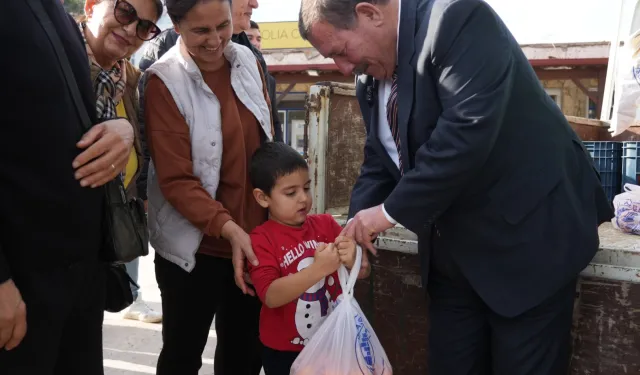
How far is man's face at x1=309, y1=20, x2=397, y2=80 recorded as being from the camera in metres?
1.81

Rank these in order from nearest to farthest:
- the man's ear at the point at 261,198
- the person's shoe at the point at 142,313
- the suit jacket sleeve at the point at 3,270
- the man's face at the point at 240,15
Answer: the suit jacket sleeve at the point at 3,270 < the man's ear at the point at 261,198 < the man's face at the point at 240,15 < the person's shoe at the point at 142,313

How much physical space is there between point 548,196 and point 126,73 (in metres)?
1.64

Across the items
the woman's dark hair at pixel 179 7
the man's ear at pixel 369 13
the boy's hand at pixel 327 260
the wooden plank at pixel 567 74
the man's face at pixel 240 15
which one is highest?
the wooden plank at pixel 567 74

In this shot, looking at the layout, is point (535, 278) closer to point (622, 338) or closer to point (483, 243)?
point (483, 243)

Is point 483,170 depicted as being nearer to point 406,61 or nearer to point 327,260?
point 406,61

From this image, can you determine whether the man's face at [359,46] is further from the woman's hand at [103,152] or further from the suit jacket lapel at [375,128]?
the woman's hand at [103,152]

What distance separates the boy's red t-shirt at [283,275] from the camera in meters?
2.01

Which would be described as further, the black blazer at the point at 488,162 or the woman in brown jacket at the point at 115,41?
the woman in brown jacket at the point at 115,41

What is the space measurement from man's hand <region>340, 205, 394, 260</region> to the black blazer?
0.07 m

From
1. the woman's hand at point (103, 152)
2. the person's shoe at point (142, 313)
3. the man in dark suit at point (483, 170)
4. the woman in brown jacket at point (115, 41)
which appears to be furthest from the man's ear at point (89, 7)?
the person's shoe at point (142, 313)

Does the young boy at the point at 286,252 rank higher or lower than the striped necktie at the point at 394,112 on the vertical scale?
lower

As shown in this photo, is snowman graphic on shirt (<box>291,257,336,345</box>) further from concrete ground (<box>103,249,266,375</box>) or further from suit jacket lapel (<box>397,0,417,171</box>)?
concrete ground (<box>103,249,266,375</box>)

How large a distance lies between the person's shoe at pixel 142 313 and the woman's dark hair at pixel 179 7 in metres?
2.87

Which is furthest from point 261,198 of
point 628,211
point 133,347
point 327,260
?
point 133,347
